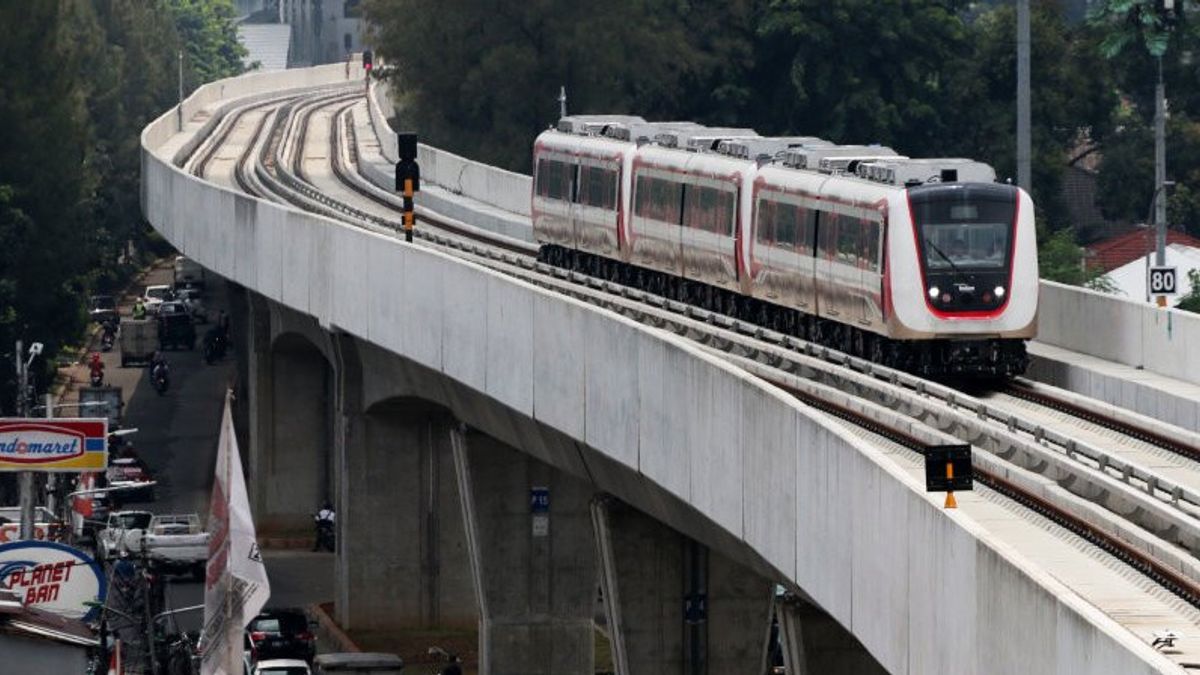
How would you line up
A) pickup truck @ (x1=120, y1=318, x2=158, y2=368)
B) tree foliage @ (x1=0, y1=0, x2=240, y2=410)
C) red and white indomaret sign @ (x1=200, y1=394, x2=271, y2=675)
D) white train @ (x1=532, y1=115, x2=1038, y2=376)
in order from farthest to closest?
pickup truck @ (x1=120, y1=318, x2=158, y2=368)
tree foliage @ (x1=0, y1=0, x2=240, y2=410)
white train @ (x1=532, y1=115, x2=1038, y2=376)
red and white indomaret sign @ (x1=200, y1=394, x2=271, y2=675)

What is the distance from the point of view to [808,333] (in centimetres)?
4403

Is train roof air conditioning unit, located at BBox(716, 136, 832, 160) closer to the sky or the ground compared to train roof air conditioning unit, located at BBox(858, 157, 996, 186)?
closer to the ground

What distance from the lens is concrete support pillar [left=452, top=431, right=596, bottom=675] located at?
54.1 metres

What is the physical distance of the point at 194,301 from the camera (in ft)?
429

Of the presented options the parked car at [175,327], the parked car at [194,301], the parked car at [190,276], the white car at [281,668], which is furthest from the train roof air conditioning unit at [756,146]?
the parked car at [190,276]

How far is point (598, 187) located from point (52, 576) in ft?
58.8

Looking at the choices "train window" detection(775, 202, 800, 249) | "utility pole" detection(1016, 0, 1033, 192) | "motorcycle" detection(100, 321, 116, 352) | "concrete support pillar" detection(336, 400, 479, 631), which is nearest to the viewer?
"train window" detection(775, 202, 800, 249)

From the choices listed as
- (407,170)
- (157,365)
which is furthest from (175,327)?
(407,170)

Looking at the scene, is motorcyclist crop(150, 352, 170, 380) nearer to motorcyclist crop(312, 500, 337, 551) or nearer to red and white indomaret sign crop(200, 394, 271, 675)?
motorcyclist crop(312, 500, 337, 551)

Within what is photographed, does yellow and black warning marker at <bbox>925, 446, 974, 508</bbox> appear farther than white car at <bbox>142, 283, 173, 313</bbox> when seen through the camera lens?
No

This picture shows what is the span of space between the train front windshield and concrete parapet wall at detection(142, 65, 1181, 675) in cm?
477

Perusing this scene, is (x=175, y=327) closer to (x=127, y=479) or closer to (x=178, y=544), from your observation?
(x=127, y=479)

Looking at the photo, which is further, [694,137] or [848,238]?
[694,137]

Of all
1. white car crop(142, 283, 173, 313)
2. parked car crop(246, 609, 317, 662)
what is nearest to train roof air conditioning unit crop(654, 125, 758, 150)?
parked car crop(246, 609, 317, 662)
